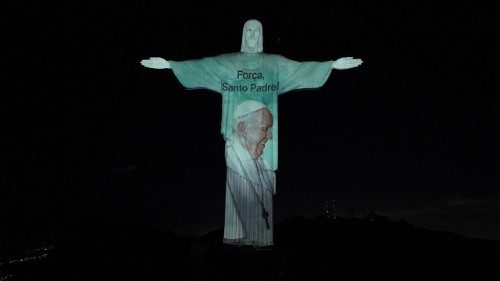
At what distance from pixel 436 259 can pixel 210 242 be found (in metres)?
8.04

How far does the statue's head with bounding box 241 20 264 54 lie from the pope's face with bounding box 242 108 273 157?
1.41m

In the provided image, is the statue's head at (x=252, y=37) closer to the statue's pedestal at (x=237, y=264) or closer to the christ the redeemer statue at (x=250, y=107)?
the christ the redeemer statue at (x=250, y=107)

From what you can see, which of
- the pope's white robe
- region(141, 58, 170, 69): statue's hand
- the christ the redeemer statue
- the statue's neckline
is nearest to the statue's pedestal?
the pope's white robe

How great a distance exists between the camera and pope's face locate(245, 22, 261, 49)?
30.4 feet

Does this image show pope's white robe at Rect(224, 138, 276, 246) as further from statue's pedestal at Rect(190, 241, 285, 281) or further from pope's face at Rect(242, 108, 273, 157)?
statue's pedestal at Rect(190, 241, 285, 281)

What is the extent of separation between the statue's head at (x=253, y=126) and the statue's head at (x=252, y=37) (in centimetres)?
119

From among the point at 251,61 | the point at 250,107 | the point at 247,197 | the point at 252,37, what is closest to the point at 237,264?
the point at 247,197

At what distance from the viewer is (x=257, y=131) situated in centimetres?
875

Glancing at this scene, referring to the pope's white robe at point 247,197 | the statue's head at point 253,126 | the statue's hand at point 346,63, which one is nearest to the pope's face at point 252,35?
the statue's head at point 253,126

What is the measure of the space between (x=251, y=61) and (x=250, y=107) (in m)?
1.02

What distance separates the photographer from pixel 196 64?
9312mm

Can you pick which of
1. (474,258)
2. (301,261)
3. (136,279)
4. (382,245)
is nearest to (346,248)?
(382,245)

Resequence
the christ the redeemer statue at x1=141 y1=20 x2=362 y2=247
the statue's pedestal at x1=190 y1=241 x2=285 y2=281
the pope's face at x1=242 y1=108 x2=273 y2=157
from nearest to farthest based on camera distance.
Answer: the statue's pedestal at x1=190 y1=241 x2=285 y2=281
the christ the redeemer statue at x1=141 y1=20 x2=362 y2=247
the pope's face at x1=242 y1=108 x2=273 y2=157

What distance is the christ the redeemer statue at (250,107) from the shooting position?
28.0ft
